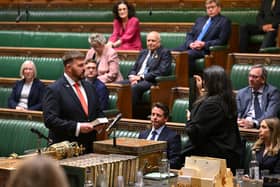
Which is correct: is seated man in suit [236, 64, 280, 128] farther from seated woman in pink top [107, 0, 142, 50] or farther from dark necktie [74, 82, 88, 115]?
seated woman in pink top [107, 0, 142, 50]

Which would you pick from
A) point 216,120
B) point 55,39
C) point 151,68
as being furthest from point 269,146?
point 55,39

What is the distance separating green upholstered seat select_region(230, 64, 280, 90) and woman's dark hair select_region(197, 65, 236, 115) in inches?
70.5

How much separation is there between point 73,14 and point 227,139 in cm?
590

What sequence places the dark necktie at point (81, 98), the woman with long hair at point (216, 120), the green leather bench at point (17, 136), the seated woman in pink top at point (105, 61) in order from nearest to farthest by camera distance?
the woman with long hair at point (216, 120) → the dark necktie at point (81, 98) → the green leather bench at point (17, 136) → the seated woman in pink top at point (105, 61)

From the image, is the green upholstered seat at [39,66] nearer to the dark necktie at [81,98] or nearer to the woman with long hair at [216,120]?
the dark necktie at [81,98]

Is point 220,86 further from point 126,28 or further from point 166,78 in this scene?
point 126,28

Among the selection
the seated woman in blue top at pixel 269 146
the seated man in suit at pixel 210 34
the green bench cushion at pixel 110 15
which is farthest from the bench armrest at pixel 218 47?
the seated woman in blue top at pixel 269 146

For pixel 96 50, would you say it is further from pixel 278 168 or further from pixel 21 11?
pixel 21 11

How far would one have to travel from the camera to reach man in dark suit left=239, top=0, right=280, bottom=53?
675 cm

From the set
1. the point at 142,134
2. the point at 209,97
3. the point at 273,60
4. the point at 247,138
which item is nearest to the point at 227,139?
the point at 209,97

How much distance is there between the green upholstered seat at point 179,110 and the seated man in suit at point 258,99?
21.6 inches

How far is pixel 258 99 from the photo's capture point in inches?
205

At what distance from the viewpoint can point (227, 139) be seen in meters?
4.11

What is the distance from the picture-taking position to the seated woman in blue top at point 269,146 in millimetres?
4188
